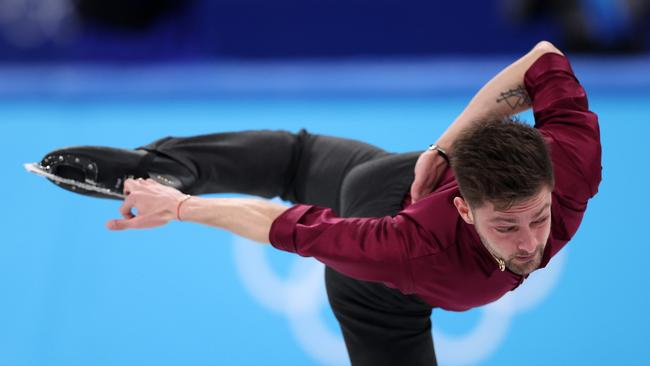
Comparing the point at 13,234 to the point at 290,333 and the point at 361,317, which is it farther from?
the point at 361,317

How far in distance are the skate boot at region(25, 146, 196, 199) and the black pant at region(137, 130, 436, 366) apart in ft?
0.21

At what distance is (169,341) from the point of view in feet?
11.6

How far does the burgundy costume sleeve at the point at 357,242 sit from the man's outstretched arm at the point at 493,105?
0.75ft

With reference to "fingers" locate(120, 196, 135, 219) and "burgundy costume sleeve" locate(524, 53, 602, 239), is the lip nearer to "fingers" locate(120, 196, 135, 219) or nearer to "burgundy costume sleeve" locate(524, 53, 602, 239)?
"burgundy costume sleeve" locate(524, 53, 602, 239)

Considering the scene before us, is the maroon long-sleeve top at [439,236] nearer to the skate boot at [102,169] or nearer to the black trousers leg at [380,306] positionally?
the black trousers leg at [380,306]

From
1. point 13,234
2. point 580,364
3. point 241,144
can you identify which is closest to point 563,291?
point 580,364

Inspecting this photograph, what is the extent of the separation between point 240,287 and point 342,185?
2.94 feet

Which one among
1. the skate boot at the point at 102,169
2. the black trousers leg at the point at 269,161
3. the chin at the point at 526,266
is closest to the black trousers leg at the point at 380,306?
the black trousers leg at the point at 269,161

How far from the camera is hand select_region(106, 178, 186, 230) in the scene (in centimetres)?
248

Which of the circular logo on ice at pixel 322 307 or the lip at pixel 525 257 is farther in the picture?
the circular logo on ice at pixel 322 307

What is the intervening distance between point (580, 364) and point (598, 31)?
2.21 meters

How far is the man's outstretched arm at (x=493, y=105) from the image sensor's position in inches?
100

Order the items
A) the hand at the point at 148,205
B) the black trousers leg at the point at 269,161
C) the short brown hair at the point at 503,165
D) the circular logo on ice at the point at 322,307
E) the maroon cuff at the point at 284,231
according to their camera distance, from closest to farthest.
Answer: the short brown hair at the point at 503,165 < the maroon cuff at the point at 284,231 < the hand at the point at 148,205 < the black trousers leg at the point at 269,161 < the circular logo on ice at the point at 322,307

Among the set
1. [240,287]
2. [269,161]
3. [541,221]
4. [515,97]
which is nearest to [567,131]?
[515,97]
